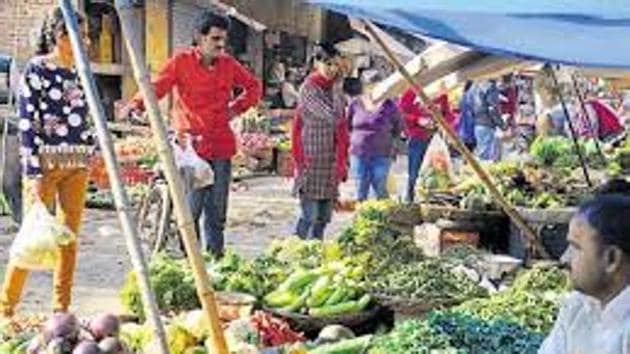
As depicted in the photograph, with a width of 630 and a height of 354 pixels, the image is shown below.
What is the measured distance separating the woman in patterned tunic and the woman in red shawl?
2642 mm

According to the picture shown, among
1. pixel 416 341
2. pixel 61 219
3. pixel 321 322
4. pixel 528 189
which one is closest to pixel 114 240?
pixel 528 189

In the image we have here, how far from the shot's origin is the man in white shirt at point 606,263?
3.28 metres

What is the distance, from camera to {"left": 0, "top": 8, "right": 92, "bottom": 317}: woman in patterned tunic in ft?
21.3

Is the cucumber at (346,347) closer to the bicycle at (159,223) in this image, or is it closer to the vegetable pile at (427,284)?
the vegetable pile at (427,284)

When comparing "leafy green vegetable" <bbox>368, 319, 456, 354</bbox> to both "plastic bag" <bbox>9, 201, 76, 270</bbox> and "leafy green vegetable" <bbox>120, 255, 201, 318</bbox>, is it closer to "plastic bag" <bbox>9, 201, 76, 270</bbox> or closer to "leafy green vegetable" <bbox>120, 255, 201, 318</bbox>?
"leafy green vegetable" <bbox>120, 255, 201, 318</bbox>

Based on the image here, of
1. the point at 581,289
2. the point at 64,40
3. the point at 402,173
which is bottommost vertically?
the point at 402,173

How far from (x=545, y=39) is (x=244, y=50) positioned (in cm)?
1598

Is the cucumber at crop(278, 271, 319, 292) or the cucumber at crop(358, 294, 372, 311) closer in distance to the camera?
the cucumber at crop(358, 294, 372, 311)

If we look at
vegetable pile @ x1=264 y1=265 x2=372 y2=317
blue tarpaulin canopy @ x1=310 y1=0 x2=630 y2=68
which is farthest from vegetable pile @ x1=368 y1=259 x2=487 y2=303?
blue tarpaulin canopy @ x1=310 y1=0 x2=630 y2=68

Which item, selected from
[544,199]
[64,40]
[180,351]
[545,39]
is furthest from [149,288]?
[544,199]

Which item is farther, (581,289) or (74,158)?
(74,158)

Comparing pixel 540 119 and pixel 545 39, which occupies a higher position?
pixel 545 39

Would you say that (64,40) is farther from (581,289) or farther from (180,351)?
(581,289)

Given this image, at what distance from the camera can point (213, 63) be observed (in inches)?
313
